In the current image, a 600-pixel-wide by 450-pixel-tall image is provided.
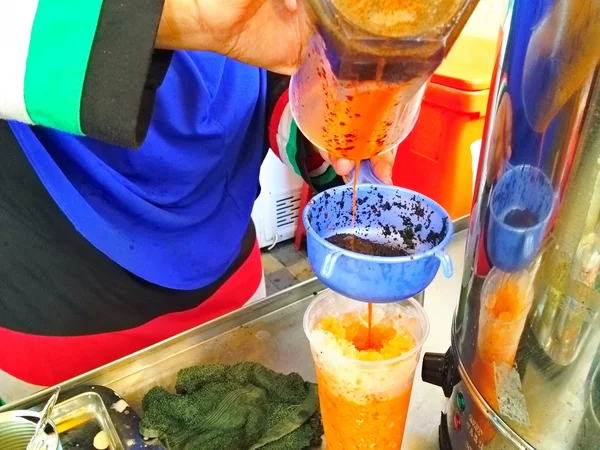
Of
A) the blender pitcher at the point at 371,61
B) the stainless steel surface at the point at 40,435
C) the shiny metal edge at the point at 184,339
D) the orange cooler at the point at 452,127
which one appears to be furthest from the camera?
the orange cooler at the point at 452,127

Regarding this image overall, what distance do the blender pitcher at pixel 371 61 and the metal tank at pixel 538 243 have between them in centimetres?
5

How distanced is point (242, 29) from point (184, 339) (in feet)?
1.13

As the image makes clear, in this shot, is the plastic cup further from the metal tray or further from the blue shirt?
the blue shirt

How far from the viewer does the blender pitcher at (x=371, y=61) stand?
0.98ft

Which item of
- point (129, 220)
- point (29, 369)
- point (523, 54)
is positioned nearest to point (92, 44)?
point (523, 54)

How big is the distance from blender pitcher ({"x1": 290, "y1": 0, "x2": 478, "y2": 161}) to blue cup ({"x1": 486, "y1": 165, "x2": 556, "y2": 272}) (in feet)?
0.29

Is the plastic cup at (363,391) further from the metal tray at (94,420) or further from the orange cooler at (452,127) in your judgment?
the orange cooler at (452,127)

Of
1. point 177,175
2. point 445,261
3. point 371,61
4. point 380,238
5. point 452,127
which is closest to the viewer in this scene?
point 371,61

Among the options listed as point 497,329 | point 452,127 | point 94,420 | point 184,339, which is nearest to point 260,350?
point 184,339

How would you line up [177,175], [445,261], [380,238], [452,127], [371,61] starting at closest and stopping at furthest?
1. [371,61]
2. [445,261]
3. [380,238]
4. [177,175]
5. [452,127]

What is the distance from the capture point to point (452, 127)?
1.11 metres

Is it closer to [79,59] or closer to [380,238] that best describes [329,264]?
[380,238]

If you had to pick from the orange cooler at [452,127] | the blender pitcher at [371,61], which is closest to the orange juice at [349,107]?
the blender pitcher at [371,61]

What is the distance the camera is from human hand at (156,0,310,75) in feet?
1.26
